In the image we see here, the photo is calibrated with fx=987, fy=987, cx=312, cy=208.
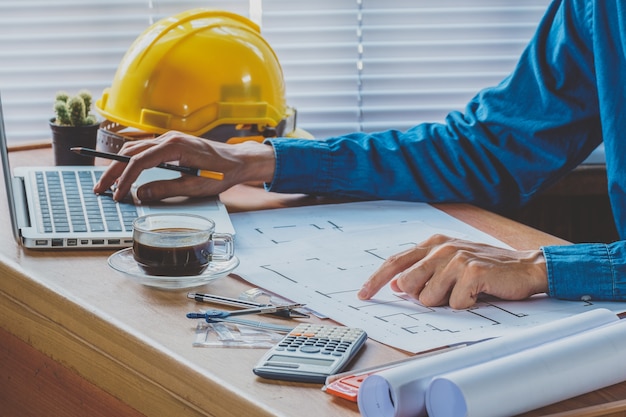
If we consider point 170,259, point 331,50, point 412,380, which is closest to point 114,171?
point 170,259

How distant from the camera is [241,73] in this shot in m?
1.62

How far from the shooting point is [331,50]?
7.09ft

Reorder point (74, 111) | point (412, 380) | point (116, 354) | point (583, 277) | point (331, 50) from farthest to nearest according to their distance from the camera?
1. point (331, 50)
2. point (74, 111)
3. point (583, 277)
4. point (116, 354)
5. point (412, 380)

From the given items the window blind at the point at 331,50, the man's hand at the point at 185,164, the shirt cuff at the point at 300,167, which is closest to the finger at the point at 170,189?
the man's hand at the point at 185,164

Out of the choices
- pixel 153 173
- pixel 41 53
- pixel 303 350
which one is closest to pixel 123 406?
pixel 303 350

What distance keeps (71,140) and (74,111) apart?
0.16 ft

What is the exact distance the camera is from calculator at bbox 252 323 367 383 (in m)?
0.85

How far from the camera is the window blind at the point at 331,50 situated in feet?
6.92

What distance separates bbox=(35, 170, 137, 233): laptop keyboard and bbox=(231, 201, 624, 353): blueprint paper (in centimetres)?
16

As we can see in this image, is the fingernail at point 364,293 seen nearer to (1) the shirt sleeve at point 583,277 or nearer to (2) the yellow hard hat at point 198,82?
(1) the shirt sleeve at point 583,277

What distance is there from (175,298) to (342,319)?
0.61ft

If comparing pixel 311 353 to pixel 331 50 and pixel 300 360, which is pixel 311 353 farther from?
pixel 331 50

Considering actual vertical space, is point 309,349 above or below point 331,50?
below

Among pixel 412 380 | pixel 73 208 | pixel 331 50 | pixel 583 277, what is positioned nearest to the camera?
pixel 412 380
